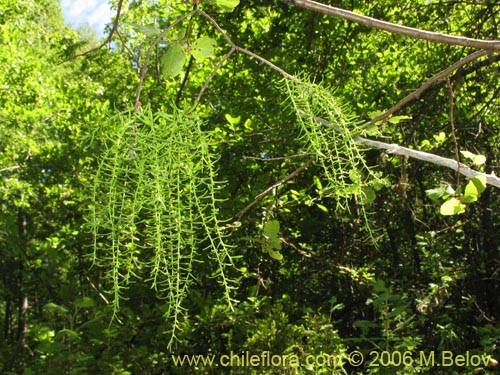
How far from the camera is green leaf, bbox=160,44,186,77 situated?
1105 millimetres

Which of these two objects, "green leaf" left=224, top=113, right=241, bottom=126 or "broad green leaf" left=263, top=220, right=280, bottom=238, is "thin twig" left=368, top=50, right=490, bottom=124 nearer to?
"broad green leaf" left=263, top=220, right=280, bottom=238

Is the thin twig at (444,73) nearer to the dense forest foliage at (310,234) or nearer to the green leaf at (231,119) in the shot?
the dense forest foliage at (310,234)

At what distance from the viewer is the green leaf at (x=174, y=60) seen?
3.63 feet

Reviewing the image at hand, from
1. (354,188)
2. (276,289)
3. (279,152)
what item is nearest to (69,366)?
(276,289)

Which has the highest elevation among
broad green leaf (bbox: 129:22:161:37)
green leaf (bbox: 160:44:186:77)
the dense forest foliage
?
broad green leaf (bbox: 129:22:161:37)

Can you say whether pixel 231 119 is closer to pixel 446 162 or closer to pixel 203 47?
pixel 203 47

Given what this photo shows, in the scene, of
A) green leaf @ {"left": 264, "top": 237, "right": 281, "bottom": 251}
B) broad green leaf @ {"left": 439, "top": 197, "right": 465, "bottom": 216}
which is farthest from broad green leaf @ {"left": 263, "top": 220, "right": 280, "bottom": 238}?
broad green leaf @ {"left": 439, "top": 197, "right": 465, "bottom": 216}

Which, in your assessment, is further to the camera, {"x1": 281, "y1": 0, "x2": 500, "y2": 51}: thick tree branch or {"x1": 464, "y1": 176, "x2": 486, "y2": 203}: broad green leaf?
{"x1": 464, "y1": 176, "x2": 486, "y2": 203}: broad green leaf

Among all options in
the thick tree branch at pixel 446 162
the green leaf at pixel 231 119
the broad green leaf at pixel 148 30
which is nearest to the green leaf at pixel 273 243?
the thick tree branch at pixel 446 162

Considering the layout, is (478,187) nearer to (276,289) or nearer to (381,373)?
(381,373)

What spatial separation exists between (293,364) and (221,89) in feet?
6.66

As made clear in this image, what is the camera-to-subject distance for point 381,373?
2379 millimetres

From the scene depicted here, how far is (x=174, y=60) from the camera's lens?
1.11 metres

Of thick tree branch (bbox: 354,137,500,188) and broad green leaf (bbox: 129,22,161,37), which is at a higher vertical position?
broad green leaf (bbox: 129,22,161,37)
